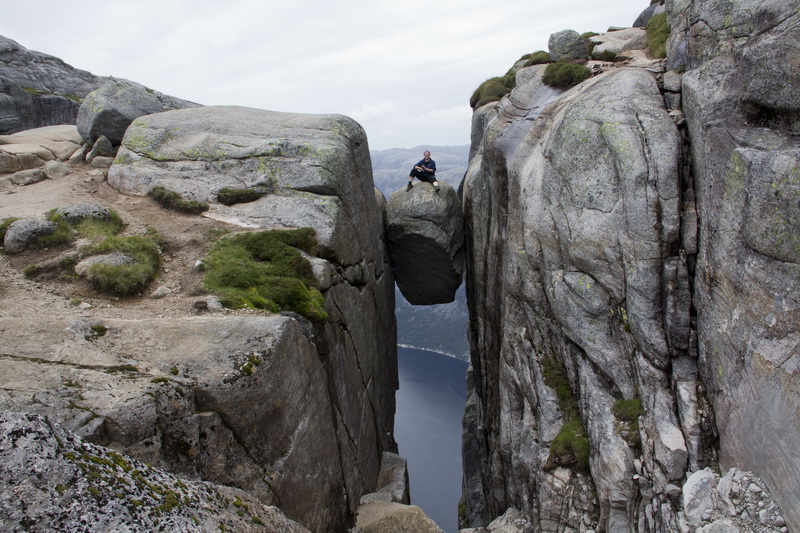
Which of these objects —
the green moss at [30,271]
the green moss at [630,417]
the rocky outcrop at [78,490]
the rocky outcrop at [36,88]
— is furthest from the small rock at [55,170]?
the green moss at [630,417]

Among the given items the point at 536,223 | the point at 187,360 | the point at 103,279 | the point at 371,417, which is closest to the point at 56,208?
the point at 103,279

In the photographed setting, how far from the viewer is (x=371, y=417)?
25.2 m

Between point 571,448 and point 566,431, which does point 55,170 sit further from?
point 571,448

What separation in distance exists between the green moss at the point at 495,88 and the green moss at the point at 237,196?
18491 mm

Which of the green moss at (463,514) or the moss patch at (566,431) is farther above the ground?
the moss patch at (566,431)

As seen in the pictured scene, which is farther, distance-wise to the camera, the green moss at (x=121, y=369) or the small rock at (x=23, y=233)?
the small rock at (x=23, y=233)

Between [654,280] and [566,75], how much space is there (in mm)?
12696

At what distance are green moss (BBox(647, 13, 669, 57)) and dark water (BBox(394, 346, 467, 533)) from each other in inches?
1850

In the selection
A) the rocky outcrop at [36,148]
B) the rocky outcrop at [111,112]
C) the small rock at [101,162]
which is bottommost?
the small rock at [101,162]

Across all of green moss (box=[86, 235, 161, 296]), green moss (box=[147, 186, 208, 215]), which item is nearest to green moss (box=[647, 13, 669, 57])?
green moss (box=[147, 186, 208, 215])

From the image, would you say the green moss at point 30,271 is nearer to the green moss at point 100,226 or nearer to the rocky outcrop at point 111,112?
the green moss at point 100,226

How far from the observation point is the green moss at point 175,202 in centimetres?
2167

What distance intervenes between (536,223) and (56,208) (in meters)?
19.3

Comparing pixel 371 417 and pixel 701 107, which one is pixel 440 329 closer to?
pixel 371 417
